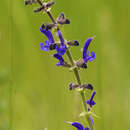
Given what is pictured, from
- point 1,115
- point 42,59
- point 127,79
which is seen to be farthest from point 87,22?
point 1,115

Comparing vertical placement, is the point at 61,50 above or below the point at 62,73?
above

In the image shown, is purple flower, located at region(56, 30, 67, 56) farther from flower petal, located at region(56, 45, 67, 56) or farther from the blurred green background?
the blurred green background

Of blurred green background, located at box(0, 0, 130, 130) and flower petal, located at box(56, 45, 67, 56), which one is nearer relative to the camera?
flower petal, located at box(56, 45, 67, 56)

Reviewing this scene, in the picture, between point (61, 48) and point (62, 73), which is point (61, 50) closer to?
point (61, 48)

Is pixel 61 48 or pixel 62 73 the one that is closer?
pixel 61 48

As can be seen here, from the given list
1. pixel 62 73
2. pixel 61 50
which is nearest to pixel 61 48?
pixel 61 50

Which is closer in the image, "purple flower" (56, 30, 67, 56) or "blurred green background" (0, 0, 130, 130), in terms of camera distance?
"purple flower" (56, 30, 67, 56)

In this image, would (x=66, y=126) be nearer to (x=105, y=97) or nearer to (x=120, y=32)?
(x=105, y=97)

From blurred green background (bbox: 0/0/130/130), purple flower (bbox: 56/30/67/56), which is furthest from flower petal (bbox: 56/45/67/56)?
blurred green background (bbox: 0/0/130/130)
